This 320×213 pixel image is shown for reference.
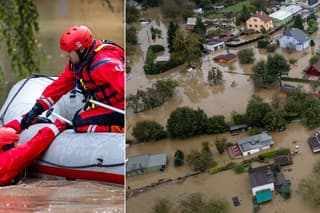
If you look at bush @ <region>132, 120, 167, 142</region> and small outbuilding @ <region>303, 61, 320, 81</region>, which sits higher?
small outbuilding @ <region>303, 61, 320, 81</region>

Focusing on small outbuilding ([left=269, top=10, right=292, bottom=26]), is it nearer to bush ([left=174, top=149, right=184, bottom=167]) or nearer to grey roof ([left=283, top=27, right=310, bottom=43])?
grey roof ([left=283, top=27, right=310, bottom=43])

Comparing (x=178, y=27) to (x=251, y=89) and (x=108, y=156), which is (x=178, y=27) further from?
(x=108, y=156)

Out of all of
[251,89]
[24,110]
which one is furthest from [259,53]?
[24,110]

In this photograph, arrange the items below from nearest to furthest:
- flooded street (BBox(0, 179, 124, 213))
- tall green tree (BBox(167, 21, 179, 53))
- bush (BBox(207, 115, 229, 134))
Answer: flooded street (BBox(0, 179, 124, 213))
bush (BBox(207, 115, 229, 134))
tall green tree (BBox(167, 21, 179, 53))

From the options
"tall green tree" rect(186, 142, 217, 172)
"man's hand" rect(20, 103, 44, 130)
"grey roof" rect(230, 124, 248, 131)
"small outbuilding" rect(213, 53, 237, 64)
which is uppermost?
"man's hand" rect(20, 103, 44, 130)

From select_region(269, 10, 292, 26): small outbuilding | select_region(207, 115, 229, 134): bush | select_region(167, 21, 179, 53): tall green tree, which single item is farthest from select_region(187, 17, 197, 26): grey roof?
select_region(269, 10, 292, 26): small outbuilding

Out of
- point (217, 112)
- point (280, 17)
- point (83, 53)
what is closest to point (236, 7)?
point (280, 17)

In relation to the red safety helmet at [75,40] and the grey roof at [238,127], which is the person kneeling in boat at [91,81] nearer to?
the red safety helmet at [75,40]

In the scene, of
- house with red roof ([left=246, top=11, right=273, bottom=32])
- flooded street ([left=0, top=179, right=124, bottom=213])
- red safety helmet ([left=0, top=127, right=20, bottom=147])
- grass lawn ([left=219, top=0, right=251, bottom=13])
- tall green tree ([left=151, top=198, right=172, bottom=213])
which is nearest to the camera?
flooded street ([left=0, top=179, right=124, bottom=213])
